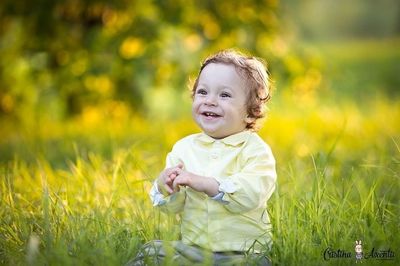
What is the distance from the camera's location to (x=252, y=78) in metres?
3.01

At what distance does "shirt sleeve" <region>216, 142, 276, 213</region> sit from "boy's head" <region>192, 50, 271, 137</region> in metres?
0.26

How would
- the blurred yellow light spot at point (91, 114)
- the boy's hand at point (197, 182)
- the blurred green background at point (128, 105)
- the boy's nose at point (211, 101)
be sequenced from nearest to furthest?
the boy's hand at point (197, 182)
the boy's nose at point (211, 101)
the blurred green background at point (128, 105)
the blurred yellow light spot at point (91, 114)

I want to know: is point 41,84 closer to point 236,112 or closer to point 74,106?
point 74,106

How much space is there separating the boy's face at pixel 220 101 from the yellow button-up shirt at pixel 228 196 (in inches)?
2.3

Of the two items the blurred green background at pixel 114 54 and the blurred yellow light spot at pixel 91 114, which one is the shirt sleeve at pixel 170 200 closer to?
the blurred green background at pixel 114 54

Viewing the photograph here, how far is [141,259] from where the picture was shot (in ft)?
8.89

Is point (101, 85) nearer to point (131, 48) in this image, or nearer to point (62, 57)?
point (62, 57)

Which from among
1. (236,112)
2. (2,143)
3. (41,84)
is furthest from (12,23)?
(236,112)

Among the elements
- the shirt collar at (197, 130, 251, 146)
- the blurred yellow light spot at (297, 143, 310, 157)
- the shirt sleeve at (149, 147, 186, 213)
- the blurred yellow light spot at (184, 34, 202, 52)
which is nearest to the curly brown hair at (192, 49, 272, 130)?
the shirt collar at (197, 130, 251, 146)

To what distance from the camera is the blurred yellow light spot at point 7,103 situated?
745 centimetres

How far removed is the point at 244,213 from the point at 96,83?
4.64 m

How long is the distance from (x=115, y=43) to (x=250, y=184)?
399 cm

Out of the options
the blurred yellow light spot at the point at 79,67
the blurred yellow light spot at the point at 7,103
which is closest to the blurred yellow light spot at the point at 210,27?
the blurred yellow light spot at the point at 79,67

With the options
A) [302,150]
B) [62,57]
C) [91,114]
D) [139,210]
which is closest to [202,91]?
[139,210]
